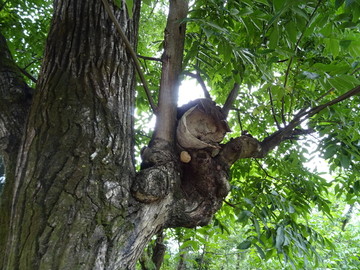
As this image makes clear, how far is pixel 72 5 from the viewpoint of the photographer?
1795 mm

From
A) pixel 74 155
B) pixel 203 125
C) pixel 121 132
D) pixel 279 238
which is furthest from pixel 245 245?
pixel 74 155

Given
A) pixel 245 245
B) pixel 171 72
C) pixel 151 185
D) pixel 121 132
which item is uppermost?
pixel 171 72

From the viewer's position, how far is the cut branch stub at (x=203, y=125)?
5.77ft

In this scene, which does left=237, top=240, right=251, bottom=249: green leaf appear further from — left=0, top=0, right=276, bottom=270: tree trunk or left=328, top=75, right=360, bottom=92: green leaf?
left=328, top=75, right=360, bottom=92: green leaf

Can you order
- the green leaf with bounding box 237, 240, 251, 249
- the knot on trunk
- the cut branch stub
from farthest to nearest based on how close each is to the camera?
1. the green leaf with bounding box 237, 240, 251, 249
2. the cut branch stub
3. the knot on trunk

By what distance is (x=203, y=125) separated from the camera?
1810 millimetres

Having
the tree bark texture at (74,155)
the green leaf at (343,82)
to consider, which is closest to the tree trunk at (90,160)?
the tree bark texture at (74,155)

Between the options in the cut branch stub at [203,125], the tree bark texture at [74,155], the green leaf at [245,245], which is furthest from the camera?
the green leaf at [245,245]

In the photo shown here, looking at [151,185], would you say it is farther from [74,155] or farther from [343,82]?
[343,82]

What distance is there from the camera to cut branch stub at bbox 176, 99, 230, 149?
1.76m

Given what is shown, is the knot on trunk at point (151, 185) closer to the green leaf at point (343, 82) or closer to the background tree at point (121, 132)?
the background tree at point (121, 132)

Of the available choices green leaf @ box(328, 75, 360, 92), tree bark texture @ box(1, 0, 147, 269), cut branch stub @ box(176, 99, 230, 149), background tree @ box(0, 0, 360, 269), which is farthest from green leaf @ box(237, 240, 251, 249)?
green leaf @ box(328, 75, 360, 92)

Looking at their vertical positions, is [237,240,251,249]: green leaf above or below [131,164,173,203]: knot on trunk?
below

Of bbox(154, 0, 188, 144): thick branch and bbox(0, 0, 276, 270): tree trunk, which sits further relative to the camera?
bbox(154, 0, 188, 144): thick branch
